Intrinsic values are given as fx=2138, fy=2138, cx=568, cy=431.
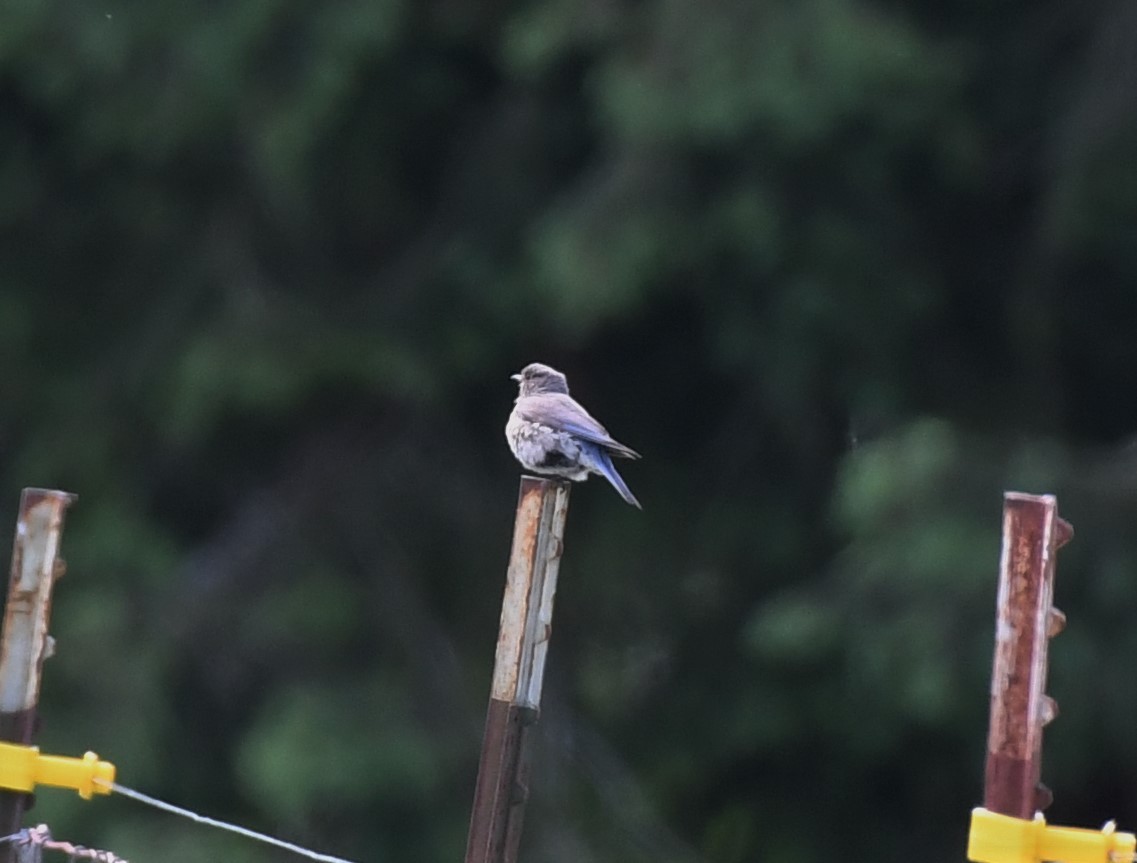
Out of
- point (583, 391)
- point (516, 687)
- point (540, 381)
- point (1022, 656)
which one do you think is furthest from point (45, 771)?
point (583, 391)

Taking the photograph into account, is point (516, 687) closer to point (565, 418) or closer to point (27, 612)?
point (27, 612)

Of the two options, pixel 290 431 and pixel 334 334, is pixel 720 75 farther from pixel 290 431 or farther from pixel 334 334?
pixel 290 431

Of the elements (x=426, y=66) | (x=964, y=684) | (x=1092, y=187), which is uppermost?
(x=426, y=66)

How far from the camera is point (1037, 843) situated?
249cm

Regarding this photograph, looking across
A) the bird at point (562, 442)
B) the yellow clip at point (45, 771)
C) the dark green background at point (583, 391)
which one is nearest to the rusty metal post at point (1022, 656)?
the yellow clip at point (45, 771)

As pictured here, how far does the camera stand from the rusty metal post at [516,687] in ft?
9.44

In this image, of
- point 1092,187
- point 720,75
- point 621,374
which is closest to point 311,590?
point 621,374

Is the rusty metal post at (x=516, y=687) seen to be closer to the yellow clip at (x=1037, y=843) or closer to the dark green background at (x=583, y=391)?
the yellow clip at (x=1037, y=843)

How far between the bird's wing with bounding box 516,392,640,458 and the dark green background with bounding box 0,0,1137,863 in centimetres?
172

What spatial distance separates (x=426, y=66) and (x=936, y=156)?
2.17m

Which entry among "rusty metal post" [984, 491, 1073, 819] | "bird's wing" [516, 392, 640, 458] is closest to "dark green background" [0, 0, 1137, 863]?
"bird's wing" [516, 392, 640, 458]

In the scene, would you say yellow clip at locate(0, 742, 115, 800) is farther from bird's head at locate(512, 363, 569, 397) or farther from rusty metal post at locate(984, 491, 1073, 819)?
bird's head at locate(512, 363, 569, 397)

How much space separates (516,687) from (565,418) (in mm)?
2247

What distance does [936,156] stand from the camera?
7.73 metres
